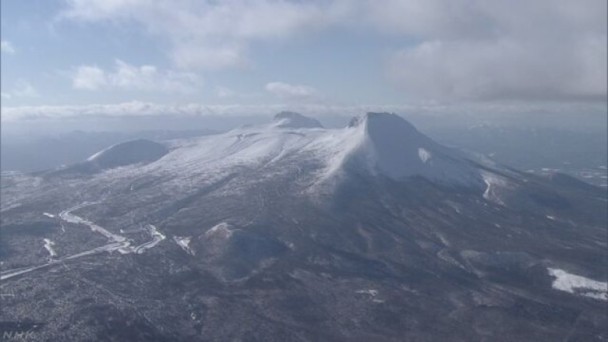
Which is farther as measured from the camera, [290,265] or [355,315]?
[290,265]

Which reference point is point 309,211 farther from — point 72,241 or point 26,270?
point 26,270

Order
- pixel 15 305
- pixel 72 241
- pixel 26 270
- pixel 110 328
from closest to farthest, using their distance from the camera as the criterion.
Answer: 1. pixel 110 328
2. pixel 15 305
3. pixel 26 270
4. pixel 72 241

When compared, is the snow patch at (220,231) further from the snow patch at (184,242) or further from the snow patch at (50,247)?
the snow patch at (50,247)

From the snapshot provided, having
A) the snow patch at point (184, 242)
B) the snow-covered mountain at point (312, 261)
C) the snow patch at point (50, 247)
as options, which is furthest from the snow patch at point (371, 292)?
the snow patch at point (50, 247)

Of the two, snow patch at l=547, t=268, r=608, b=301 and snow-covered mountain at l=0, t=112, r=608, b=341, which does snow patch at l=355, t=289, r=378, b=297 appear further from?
snow patch at l=547, t=268, r=608, b=301

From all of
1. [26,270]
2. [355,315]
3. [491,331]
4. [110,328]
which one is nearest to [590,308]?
[491,331]

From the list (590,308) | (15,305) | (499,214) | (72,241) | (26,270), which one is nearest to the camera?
(15,305)

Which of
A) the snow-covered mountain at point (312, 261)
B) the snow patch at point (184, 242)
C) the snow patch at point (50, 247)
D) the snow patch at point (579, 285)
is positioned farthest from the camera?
the snow patch at point (184, 242)
